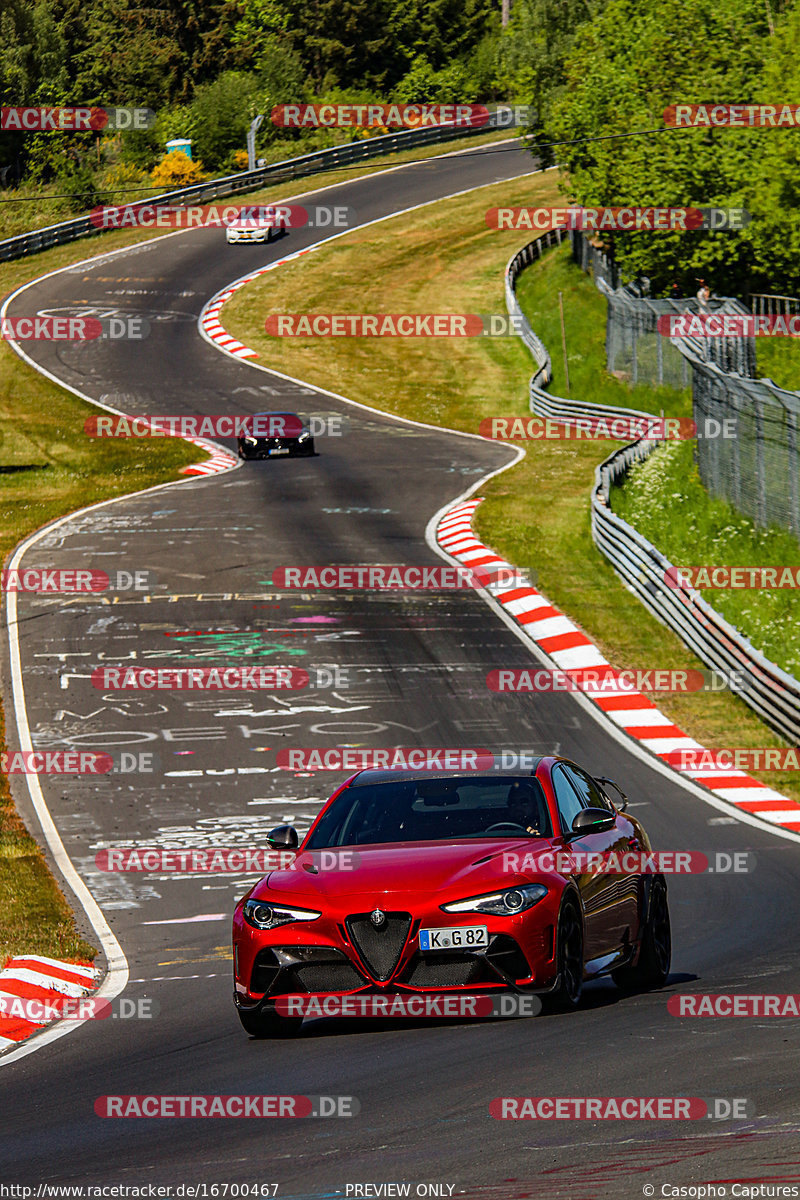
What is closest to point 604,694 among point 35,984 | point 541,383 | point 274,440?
point 35,984

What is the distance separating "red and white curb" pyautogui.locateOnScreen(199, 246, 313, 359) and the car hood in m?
49.8

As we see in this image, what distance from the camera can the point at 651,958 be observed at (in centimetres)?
1045

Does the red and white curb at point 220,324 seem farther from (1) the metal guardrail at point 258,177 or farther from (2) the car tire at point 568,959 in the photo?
(2) the car tire at point 568,959

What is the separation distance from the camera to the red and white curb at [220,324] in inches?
2335

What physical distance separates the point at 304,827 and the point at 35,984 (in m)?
5.78

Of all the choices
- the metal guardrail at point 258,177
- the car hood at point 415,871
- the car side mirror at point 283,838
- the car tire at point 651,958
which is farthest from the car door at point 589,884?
the metal guardrail at point 258,177

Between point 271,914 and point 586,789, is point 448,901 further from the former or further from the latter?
point 586,789

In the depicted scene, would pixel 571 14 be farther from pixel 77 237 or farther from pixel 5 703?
pixel 5 703

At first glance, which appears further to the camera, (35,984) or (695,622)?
(695,622)

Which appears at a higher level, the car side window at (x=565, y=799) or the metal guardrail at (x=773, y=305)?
the car side window at (x=565, y=799)

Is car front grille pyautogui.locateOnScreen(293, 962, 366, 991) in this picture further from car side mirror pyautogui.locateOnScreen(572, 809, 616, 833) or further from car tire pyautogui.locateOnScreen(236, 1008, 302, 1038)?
car side mirror pyautogui.locateOnScreen(572, 809, 616, 833)

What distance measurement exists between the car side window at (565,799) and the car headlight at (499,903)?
109cm

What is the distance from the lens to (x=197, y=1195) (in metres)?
6.22

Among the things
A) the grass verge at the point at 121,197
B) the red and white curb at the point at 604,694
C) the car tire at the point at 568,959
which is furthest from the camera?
the grass verge at the point at 121,197
